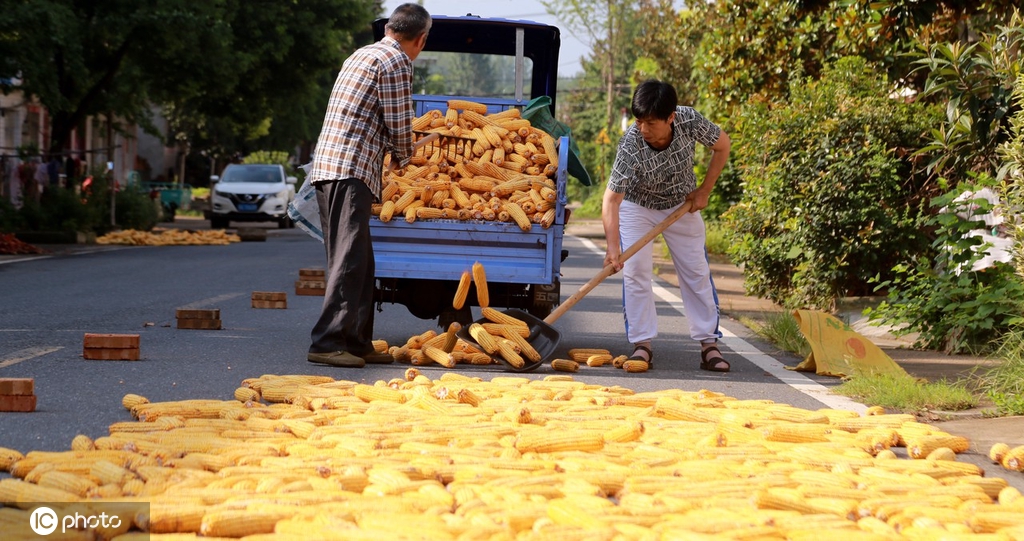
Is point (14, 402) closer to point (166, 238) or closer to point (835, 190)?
point (835, 190)

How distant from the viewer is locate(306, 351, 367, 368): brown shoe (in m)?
7.73

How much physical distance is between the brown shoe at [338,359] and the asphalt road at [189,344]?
2.4 inches

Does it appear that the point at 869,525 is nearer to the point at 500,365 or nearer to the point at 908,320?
the point at 500,365

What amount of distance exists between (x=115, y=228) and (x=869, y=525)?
24.2m

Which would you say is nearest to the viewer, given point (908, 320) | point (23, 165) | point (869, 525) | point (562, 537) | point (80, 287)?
point (562, 537)

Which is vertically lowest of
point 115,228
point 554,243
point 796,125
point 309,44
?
point 115,228

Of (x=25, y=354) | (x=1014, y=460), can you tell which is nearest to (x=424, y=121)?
(x=25, y=354)

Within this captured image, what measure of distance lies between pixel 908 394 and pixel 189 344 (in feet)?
16.0

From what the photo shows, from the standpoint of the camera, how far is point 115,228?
85.7 ft

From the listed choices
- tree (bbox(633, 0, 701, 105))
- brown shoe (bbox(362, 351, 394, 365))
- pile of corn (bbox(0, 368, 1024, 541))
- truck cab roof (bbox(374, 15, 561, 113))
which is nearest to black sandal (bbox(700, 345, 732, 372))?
pile of corn (bbox(0, 368, 1024, 541))

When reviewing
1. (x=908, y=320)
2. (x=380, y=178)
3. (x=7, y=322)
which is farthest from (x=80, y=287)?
(x=908, y=320)

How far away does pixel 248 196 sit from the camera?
3366 centimetres

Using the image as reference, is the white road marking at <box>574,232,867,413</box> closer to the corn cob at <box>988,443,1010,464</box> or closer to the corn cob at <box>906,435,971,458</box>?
the corn cob at <box>906,435,971,458</box>

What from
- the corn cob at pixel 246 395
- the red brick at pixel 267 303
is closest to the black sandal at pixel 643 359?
the corn cob at pixel 246 395
